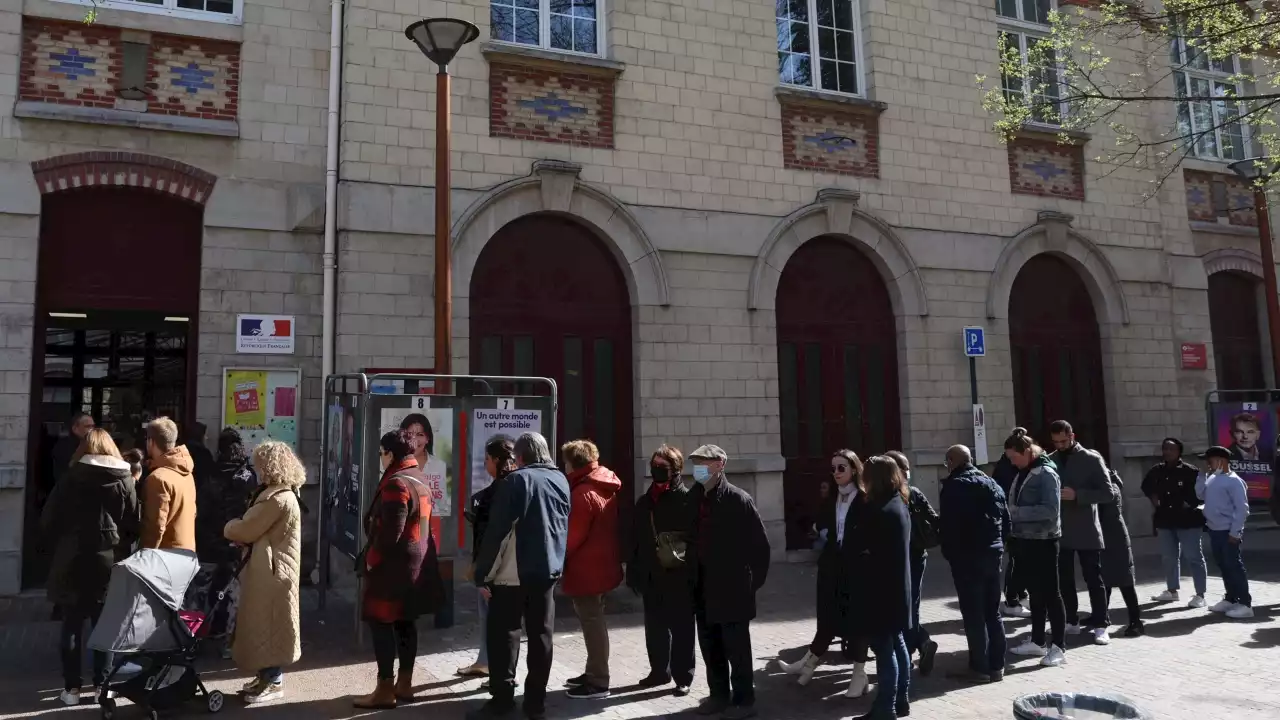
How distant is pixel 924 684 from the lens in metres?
6.17

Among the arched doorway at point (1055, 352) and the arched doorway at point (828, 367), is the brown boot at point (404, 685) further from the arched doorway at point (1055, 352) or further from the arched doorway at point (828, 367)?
the arched doorway at point (1055, 352)

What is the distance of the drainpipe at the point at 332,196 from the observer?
29.9ft

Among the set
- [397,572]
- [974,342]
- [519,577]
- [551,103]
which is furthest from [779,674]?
[974,342]

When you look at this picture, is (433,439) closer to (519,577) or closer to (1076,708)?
(519,577)

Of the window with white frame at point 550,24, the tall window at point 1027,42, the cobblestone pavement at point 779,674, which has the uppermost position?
the tall window at point 1027,42

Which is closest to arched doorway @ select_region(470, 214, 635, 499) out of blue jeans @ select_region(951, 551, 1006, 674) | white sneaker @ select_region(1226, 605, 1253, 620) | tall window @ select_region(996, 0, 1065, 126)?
blue jeans @ select_region(951, 551, 1006, 674)

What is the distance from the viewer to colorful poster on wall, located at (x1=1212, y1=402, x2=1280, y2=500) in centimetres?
1195

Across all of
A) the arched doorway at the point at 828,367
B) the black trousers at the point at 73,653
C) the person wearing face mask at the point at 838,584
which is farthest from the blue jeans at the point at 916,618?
the black trousers at the point at 73,653

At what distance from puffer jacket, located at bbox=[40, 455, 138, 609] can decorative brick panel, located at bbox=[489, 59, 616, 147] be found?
18.8ft

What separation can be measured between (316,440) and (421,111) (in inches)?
146

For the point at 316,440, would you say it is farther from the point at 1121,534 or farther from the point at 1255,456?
the point at 1255,456

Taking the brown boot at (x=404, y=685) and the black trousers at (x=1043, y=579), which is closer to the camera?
the brown boot at (x=404, y=685)

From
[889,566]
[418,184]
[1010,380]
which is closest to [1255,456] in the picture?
[1010,380]

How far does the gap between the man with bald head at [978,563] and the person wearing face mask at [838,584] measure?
685mm
